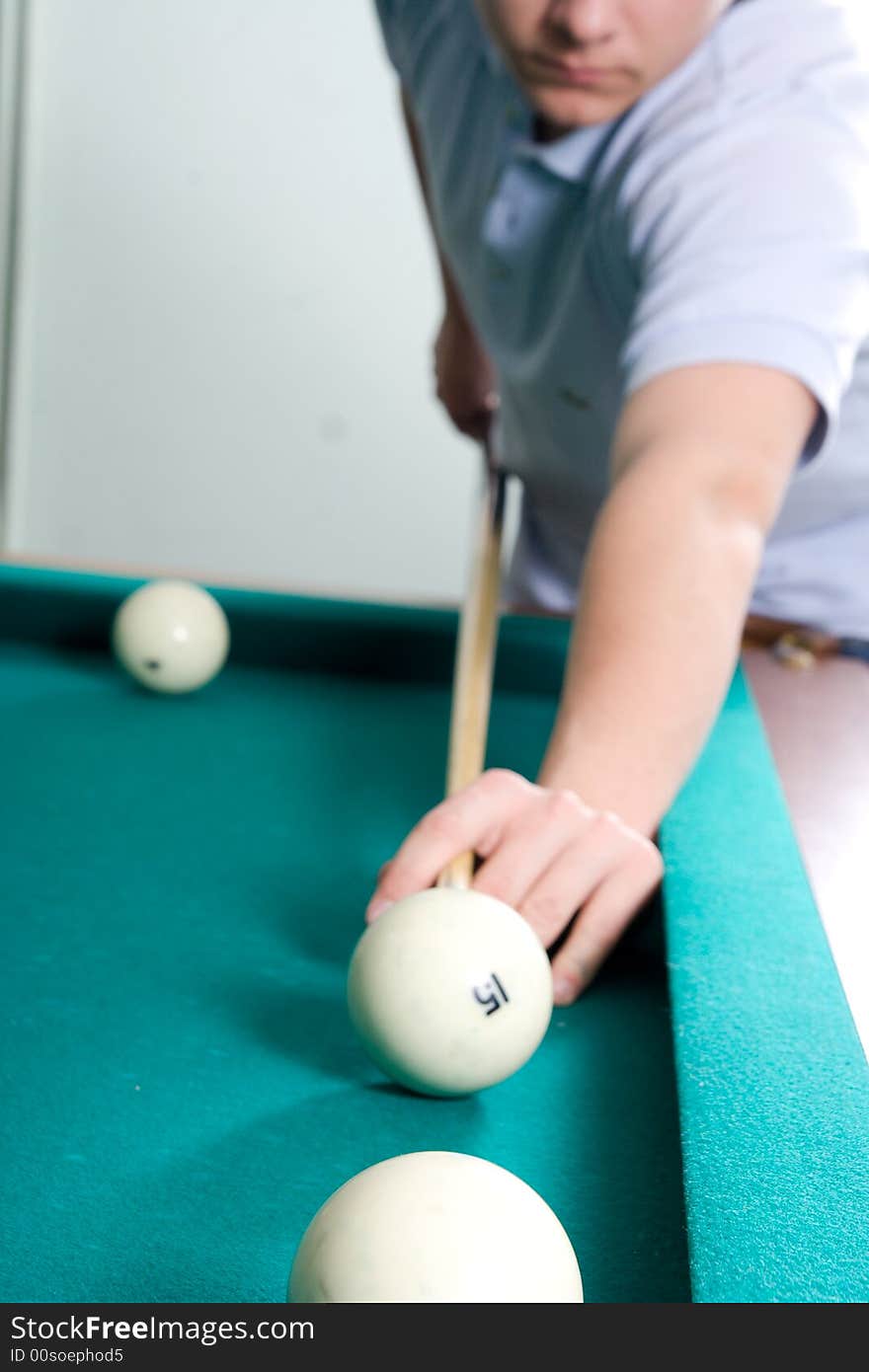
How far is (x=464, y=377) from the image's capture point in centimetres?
262

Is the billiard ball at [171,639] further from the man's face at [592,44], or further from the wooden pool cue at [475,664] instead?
the man's face at [592,44]

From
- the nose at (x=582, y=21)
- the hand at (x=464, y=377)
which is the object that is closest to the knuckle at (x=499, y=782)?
the nose at (x=582, y=21)

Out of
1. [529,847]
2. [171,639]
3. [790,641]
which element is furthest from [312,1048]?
[790,641]

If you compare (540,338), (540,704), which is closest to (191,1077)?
(540,704)

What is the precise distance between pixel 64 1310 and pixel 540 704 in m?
1.16

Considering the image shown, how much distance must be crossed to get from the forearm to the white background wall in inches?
117

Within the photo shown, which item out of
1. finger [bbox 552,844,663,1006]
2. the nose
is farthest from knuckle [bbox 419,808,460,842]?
the nose

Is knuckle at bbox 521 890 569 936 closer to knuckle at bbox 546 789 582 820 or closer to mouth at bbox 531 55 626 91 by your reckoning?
knuckle at bbox 546 789 582 820

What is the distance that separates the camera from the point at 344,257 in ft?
14.1

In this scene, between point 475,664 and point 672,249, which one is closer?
point 672,249

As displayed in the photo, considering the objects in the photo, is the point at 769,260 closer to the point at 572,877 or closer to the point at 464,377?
the point at 572,877

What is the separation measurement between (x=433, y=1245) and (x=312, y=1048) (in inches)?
13.0

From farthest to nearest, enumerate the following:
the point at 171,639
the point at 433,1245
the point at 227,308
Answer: the point at 227,308 → the point at 171,639 → the point at 433,1245

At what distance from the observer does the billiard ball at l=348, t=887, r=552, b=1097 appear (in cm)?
83
